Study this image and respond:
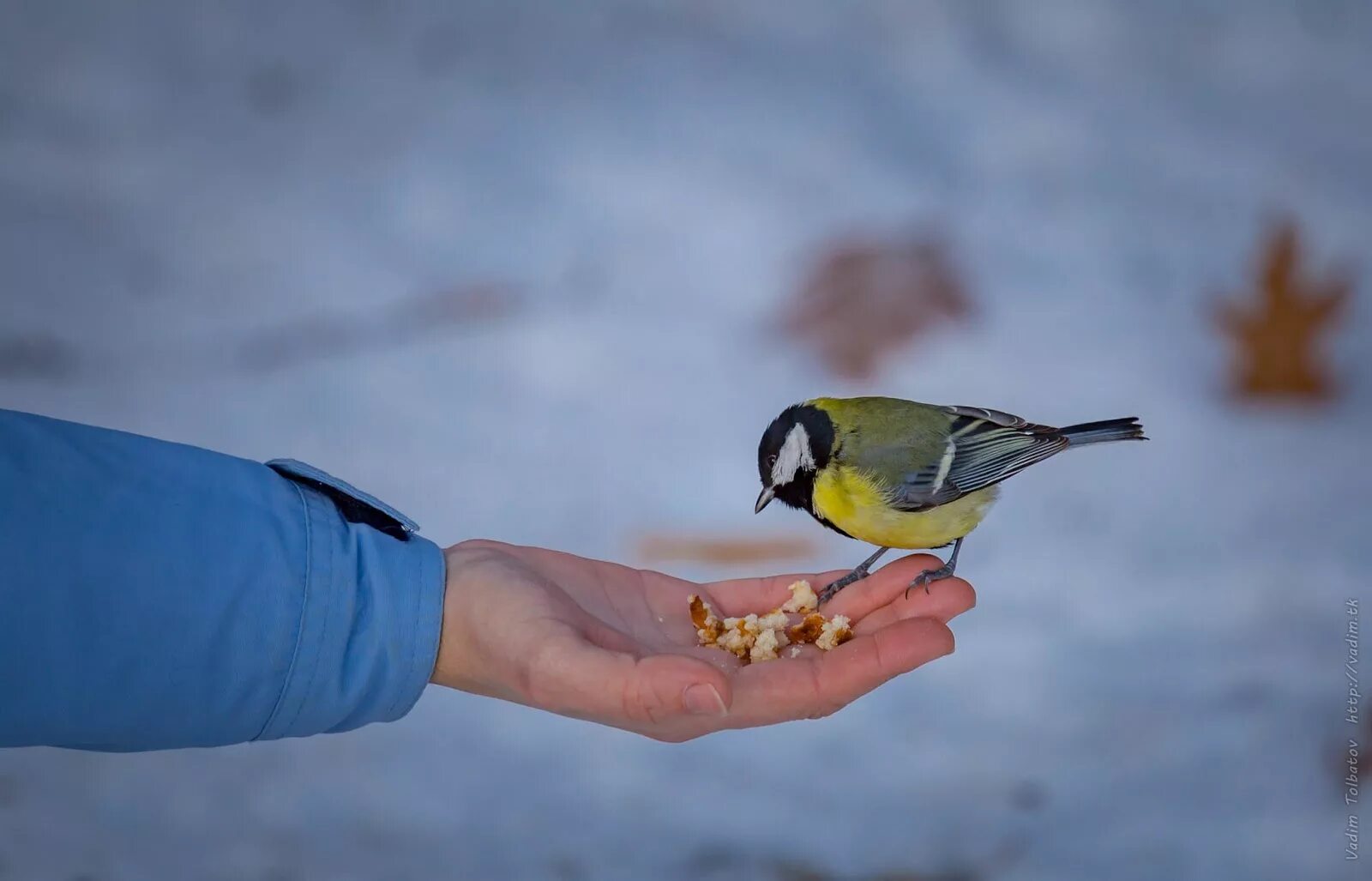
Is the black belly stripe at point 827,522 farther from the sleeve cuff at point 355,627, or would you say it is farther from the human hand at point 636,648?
the sleeve cuff at point 355,627

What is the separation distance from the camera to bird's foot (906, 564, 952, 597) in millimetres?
1354

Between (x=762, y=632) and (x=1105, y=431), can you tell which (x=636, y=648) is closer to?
(x=762, y=632)

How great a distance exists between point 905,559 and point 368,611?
628 millimetres

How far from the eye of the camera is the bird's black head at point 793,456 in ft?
4.89

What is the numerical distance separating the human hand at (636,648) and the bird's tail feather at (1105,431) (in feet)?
1.00

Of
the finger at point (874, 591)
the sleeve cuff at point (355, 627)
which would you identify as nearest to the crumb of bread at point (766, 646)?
the finger at point (874, 591)

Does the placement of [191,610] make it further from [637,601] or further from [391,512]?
[637,601]

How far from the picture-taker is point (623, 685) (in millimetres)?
958

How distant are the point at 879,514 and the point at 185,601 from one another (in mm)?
748

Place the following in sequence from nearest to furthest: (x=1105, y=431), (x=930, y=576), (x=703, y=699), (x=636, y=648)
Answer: (x=703, y=699) < (x=636, y=648) < (x=930, y=576) < (x=1105, y=431)

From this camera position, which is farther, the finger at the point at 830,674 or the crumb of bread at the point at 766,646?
the crumb of bread at the point at 766,646

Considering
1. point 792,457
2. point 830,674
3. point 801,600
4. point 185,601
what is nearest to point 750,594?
point 801,600

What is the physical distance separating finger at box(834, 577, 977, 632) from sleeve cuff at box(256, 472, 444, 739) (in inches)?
17.7

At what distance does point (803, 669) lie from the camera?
1.05 meters
